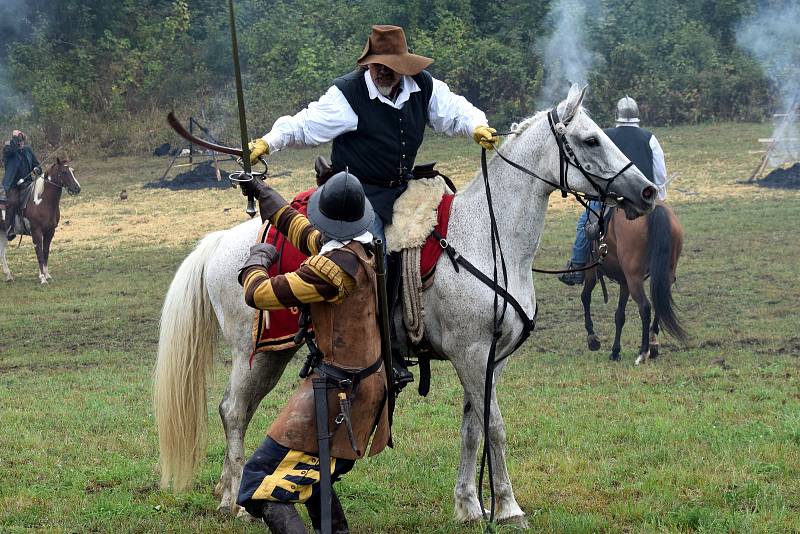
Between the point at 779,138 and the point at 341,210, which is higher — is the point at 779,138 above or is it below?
below

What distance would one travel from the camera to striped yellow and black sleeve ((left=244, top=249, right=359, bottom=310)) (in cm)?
416

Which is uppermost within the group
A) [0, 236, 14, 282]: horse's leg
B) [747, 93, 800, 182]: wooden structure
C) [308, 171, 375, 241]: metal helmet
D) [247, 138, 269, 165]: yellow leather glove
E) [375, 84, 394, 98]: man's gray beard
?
[375, 84, 394, 98]: man's gray beard

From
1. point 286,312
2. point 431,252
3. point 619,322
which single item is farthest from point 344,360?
point 619,322

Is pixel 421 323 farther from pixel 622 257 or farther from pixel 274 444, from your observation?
pixel 622 257

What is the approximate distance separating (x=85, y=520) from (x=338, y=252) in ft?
8.06

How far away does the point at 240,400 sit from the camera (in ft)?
18.7

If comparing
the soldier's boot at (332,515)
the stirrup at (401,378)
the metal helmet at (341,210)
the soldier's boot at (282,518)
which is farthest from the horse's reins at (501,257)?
the soldier's boot at (282,518)

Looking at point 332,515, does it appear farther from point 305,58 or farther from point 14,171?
point 305,58

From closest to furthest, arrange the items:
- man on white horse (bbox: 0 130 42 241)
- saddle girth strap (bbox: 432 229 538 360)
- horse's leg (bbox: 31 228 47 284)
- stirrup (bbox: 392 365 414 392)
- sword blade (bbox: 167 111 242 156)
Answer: sword blade (bbox: 167 111 242 156) < stirrup (bbox: 392 365 414 392) < saddle girth strap (bbox: 432 229 538 360) < horse's leg (bbox: 31 228 47 284) < man on white horse (bbox: 0 130 42 241)

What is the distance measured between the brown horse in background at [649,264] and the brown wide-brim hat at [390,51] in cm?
498

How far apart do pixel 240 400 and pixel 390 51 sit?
6.84ft

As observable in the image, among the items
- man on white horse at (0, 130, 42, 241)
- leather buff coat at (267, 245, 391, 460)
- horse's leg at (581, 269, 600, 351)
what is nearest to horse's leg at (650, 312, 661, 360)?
horse's leg at (581, 269, 600, 351)

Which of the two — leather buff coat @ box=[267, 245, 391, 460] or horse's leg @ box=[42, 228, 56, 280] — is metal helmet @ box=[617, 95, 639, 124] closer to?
leather buff coat @ box=[267, 245, 391, 460]

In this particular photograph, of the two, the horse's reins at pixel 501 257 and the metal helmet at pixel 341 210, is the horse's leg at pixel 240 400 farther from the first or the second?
the metal helmet at pixel 341 210
